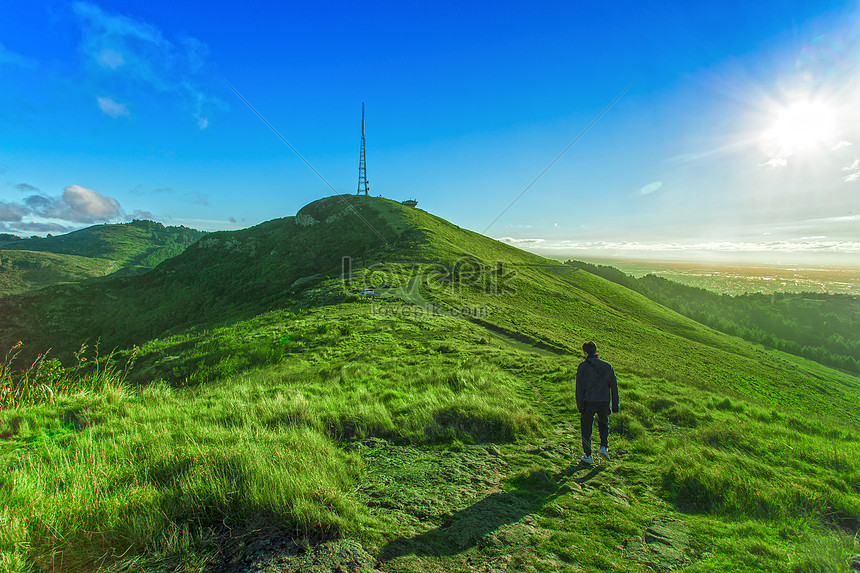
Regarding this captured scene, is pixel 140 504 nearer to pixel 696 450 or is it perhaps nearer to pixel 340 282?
pixel 696 450

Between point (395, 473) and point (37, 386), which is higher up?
point (37, 386)

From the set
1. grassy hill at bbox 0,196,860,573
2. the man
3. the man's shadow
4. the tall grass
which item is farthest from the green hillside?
the man

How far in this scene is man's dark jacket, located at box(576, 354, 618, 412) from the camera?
661cm

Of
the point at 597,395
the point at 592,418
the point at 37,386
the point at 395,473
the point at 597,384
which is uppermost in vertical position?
the point at 597,384

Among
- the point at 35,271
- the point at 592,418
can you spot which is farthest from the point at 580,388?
the point at 35,271

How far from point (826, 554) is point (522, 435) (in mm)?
4278

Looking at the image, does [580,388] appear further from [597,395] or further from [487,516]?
[487,516]

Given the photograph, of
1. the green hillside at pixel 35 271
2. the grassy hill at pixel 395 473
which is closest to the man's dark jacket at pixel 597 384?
the grassy hill at pixel 395 473

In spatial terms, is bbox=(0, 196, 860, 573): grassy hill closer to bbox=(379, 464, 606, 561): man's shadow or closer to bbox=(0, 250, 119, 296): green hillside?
bbox=(379, 464, 606, 561): man's shadow

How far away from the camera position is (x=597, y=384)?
21.8 feet

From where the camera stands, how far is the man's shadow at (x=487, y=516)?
3373 mm

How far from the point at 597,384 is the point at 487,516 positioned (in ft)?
12.7

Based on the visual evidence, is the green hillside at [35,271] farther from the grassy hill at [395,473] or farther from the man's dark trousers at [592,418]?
the man's dark trousers at [592,418]

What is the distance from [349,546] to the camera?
3.13 meters
